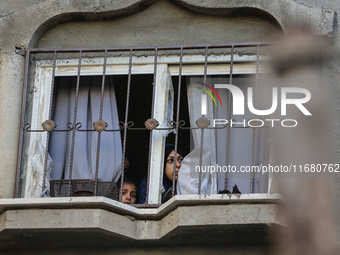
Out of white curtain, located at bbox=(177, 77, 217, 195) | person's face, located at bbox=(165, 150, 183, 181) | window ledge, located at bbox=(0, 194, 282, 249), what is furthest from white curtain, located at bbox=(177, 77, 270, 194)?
window ledge, located at bbox=(0, 194, 282, 249)

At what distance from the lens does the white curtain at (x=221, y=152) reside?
30.7 ft

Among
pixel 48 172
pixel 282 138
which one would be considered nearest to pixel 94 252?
pixel 48 172

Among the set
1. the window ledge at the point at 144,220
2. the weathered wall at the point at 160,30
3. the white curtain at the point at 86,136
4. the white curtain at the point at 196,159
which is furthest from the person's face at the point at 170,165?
the window ledge at the point at 144,220

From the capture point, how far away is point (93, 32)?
9.93 meters

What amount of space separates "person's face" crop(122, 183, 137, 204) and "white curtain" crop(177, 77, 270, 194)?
65 centimetres

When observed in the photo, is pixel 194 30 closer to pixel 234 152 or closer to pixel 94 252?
pixel 234 152

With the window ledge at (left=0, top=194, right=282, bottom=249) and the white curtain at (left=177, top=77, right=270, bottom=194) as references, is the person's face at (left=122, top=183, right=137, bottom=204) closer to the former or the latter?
the white curtain at (left=177, top=77, right=270, bottom=194)

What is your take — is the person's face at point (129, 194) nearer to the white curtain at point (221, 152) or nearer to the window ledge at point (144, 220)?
the white curtain at point (221, 152)

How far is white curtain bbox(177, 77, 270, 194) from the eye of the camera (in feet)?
30.7

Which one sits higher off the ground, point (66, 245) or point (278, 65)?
point (278, 65)

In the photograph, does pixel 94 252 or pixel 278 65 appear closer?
pixel 94 252

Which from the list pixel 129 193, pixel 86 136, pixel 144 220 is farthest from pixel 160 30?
pixel 144 220

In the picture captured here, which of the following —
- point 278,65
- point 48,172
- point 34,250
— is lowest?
point 34,250

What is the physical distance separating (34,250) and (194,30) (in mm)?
2403
